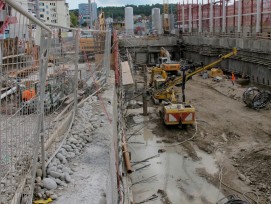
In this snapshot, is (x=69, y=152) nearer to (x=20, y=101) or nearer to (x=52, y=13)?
(x=20, y=101)

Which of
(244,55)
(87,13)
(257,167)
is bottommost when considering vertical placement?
(257,167)

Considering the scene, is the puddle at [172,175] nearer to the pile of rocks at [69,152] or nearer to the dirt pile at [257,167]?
the dirt pile at [257,167]

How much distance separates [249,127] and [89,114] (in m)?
9.67

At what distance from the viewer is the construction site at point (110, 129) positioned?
3.54 meters

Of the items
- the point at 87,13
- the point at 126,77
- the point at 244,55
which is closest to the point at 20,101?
the point at 126,77

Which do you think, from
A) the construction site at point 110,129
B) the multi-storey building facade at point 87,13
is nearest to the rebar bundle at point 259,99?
the construction site at point 110,129

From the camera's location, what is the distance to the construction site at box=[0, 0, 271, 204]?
354 centimetres

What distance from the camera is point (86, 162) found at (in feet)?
16.7

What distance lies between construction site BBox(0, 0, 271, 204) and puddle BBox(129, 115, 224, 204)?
32 millimetres

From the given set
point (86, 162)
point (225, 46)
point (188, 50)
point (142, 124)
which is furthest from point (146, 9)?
point (86, 162)

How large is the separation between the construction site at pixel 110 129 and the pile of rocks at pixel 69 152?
16 millimetres

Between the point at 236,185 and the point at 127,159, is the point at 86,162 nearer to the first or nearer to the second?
the point at 127,159

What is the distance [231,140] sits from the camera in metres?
13.8

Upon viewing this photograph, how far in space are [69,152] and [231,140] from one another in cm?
964
